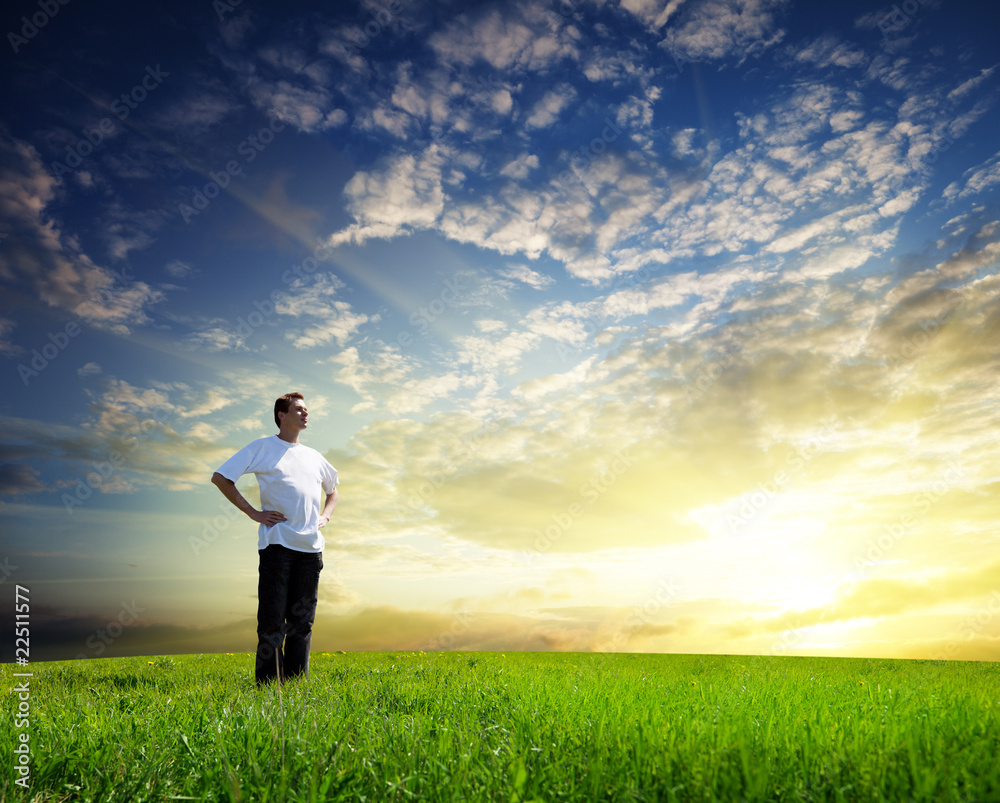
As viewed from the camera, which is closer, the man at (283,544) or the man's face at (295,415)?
the man at (283,544)

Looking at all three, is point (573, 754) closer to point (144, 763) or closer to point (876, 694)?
point (144, 763)

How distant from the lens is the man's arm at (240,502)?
6.80 m

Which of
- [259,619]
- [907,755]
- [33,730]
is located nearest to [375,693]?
[259,619]

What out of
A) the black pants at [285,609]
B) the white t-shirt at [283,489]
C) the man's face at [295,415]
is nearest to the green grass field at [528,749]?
the black pants at [285,609]

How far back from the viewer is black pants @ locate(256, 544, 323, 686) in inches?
265

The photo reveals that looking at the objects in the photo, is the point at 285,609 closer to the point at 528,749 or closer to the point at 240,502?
the point at 240,502

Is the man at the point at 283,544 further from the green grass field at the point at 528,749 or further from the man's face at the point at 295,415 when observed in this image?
the green grass field at the point at 528,749

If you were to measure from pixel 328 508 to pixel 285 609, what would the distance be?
4.43 feet

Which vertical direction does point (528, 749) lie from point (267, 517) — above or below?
below

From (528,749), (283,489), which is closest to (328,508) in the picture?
(283,489)

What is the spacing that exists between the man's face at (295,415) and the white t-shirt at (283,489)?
1.05 ft

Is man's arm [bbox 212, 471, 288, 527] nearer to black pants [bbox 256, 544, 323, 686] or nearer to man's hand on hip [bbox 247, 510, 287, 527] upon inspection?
man's hand on hip [bbox 247, 510, 287, 527]

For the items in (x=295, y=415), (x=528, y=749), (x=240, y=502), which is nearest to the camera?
(x=528, y=749)

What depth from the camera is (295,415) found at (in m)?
7.44
